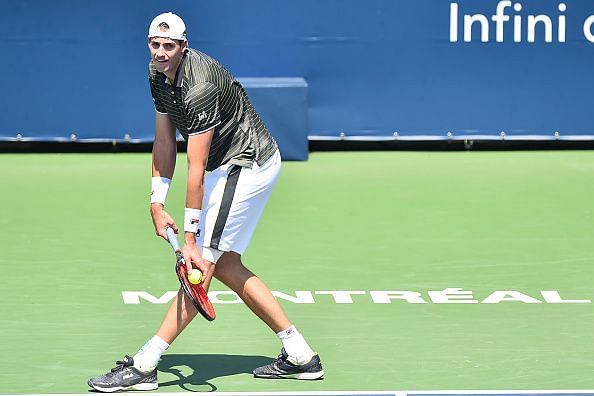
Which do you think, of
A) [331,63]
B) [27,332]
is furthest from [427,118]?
[27,332]

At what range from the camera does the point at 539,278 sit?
10.2 metres

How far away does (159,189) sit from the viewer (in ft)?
25.2

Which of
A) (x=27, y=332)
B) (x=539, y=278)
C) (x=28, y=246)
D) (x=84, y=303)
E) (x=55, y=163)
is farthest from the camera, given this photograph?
(x=55, y=163)

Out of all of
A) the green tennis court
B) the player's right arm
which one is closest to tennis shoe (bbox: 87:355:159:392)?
the green tennis court

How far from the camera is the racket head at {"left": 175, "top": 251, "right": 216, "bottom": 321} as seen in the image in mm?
7359

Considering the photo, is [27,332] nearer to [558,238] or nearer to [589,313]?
[589,313]

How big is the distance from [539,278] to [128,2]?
23.9 feet

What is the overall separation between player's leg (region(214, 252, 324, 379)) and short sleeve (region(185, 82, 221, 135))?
75 centimetres

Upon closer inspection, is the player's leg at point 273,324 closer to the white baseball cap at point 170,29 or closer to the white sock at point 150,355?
the white sock at point 150,355

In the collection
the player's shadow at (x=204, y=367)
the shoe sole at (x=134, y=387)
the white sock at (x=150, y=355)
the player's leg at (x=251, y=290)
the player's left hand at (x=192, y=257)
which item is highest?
the player's left hand at (x=192, y=257)

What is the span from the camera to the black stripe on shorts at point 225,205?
754 cm

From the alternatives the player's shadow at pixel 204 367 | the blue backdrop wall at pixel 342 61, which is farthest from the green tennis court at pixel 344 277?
the blue backdrop wall at pixel 342 61

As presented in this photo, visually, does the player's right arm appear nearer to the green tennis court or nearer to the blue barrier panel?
the green tennis court

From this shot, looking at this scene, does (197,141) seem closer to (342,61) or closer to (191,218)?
(191,218)
